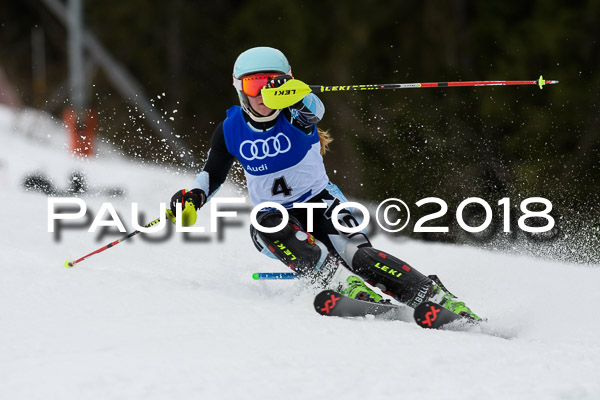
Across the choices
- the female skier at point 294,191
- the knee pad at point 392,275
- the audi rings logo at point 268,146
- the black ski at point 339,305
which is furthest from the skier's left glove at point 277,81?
the black ski at point 339,305

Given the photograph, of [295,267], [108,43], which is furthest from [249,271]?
[108,43]

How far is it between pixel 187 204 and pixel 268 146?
1.75 ft

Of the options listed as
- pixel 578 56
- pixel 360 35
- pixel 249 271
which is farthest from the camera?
pixel 360 35

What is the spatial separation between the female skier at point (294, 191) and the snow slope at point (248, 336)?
263 millimetres

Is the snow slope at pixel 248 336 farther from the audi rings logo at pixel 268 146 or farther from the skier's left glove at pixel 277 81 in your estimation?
the skier's left glove at pixel 277 81

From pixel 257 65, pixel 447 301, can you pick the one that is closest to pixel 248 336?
pixel 447 301

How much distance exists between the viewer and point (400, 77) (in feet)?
45.1

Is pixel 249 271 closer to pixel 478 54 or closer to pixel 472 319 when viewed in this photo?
pixel 472 319

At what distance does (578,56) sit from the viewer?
11.2 meters

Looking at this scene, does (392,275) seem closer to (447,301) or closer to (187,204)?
(447,301)

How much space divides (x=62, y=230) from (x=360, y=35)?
12258 millimetres

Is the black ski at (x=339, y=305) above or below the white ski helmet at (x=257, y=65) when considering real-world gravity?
below

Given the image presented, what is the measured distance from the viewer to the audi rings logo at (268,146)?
4297mm

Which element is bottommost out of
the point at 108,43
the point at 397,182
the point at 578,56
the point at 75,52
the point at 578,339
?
the point at 578,339
